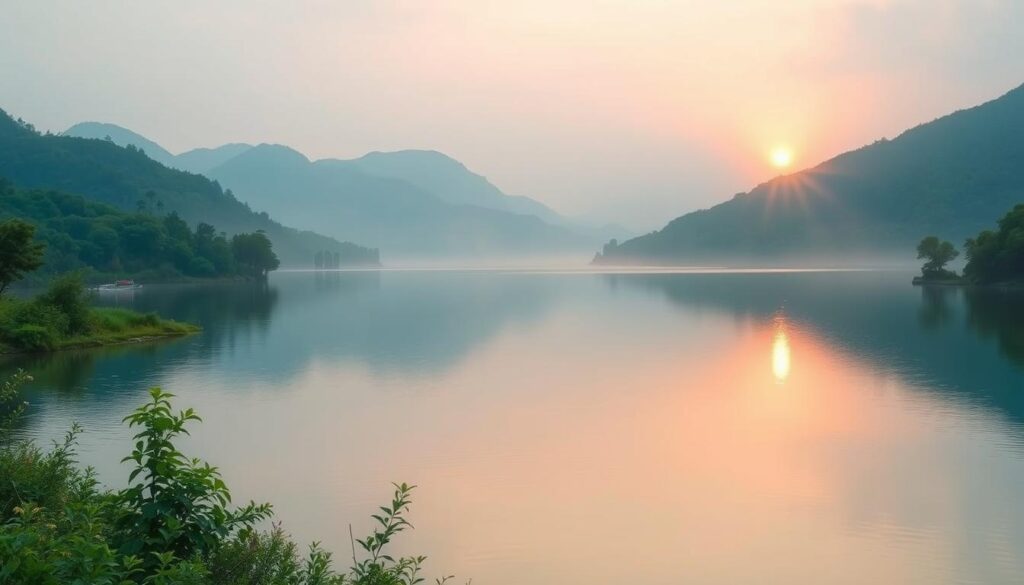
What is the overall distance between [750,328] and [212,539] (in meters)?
59.8

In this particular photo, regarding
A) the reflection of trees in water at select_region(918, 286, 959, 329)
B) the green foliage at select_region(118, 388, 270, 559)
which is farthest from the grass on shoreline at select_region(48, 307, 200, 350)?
the reflection of trees in water at select_region(918, 286, 959, 329)

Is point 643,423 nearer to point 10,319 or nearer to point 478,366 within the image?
point 478,366

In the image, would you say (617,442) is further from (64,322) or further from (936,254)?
(936,254)

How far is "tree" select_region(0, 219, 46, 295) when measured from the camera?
167ft

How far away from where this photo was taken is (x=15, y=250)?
2012 inches

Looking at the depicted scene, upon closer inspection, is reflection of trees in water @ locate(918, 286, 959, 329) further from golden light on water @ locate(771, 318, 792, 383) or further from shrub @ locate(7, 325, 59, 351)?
shrub @ locate(7, 325, 59, 351)

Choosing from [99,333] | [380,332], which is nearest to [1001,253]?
[380,332]

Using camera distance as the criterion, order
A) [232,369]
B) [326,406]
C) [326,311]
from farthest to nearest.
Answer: [326,311], [232,369], [326,406]

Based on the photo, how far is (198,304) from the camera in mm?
98000

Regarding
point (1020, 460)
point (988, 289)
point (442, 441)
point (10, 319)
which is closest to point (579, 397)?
point (442, 441)

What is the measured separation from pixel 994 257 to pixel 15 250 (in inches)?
4976

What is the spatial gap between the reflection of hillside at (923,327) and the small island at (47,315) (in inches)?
1836

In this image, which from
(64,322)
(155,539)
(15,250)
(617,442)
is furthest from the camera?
(15,250)

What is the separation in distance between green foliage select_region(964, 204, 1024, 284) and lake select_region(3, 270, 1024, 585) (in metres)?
74.2
